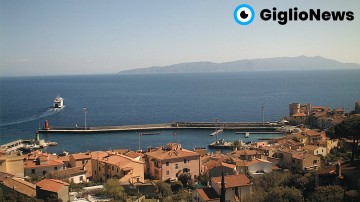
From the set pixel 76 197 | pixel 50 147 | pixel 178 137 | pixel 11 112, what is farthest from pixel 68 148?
pixel 11 112

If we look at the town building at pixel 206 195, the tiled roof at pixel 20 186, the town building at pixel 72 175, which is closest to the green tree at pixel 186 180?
the town building at pixel 206 195

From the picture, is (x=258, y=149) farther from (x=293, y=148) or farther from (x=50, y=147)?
(x=50, y=147)

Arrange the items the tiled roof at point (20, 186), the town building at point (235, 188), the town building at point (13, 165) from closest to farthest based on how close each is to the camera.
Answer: the tiled roof at point (20, 186) → the town building at point (235, 188) → the town building at point (13, 165)

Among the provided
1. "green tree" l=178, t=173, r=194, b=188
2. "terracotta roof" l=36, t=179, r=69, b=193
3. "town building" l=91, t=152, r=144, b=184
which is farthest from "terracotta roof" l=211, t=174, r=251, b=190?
"terracotta roof" l=36, t=179, r=69, b=193

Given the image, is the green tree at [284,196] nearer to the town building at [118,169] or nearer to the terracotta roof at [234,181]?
the terracotta roof at [234,181]

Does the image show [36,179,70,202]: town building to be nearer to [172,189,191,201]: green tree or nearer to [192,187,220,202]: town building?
[172,189,191,201]: green tree

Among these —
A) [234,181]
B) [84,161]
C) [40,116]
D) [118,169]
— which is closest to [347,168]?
[234,181]

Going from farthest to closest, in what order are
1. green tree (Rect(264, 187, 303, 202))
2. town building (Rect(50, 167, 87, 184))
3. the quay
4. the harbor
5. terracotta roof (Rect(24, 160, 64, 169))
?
the quay → the harbor → terracotta roof (Rect(24, 160, 64, 169)) → town building (Rect(50, 167, 87, 184)) → green tree (Rect(264, 187, 303, 202))
